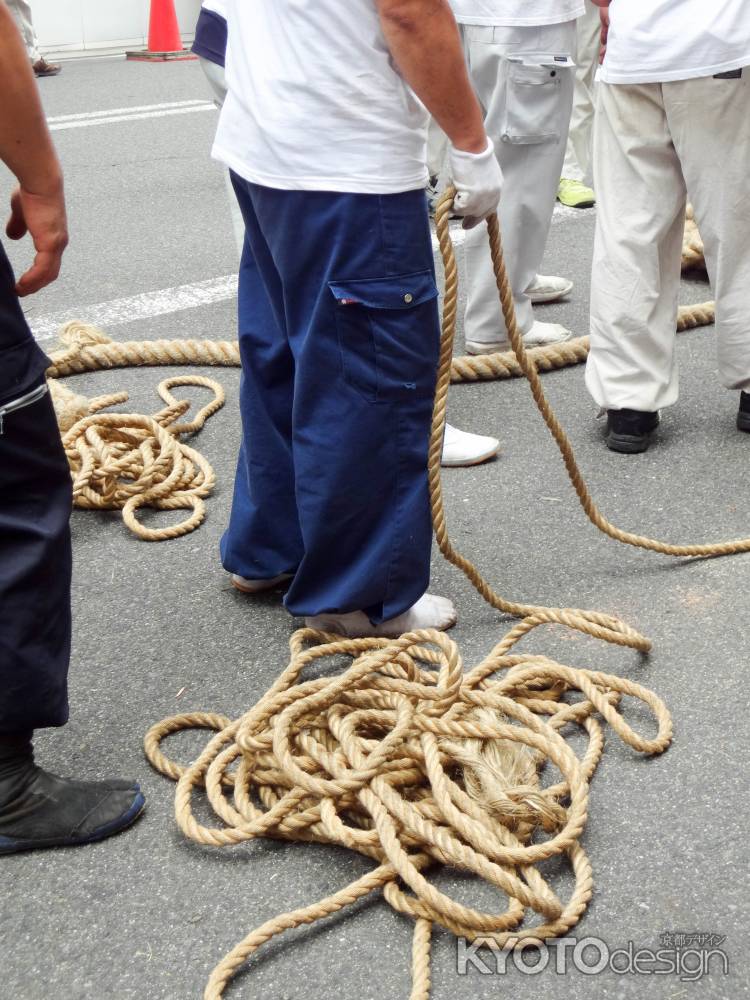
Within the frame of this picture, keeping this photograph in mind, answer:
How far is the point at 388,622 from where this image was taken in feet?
8.30

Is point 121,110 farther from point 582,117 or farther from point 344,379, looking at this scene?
point 344,379

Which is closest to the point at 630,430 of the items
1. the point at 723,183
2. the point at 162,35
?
the point at 723,183

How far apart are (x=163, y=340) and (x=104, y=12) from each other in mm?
9640

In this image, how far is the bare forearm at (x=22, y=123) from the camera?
1.76 m

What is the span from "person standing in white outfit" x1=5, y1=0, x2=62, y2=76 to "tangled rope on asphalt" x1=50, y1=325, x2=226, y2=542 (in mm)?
6617

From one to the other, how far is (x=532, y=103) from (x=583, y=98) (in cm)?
251

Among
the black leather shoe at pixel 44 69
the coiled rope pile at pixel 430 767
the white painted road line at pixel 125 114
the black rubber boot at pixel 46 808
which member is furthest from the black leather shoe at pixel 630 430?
the black leather shoe at pixel 44 69

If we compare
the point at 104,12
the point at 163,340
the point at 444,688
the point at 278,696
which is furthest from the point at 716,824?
the point at 104,12

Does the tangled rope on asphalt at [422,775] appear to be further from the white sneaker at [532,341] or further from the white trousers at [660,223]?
the white sneaker at [532,341]

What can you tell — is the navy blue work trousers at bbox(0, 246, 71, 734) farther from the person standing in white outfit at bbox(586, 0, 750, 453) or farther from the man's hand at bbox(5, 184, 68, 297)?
the person standing in white outfit at bbox(586, 0, 750, 453)

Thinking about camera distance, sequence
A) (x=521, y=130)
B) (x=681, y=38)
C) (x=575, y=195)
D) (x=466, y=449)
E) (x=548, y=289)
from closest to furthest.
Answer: (x=681, y=38) < (x=466, y=449) < (x=521, y=130) < (x=548, y=289) < (x=575, y=195)

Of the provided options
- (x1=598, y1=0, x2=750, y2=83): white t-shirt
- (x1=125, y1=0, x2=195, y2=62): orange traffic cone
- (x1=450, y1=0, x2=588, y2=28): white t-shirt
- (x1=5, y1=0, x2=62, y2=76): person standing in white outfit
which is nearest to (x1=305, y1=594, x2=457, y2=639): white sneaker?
(x1=598, y1=0, x2=750, y2=83): white t-shirt

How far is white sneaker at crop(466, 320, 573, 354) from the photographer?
414 centimetres

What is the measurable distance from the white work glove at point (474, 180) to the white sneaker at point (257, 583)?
0.93 meters
